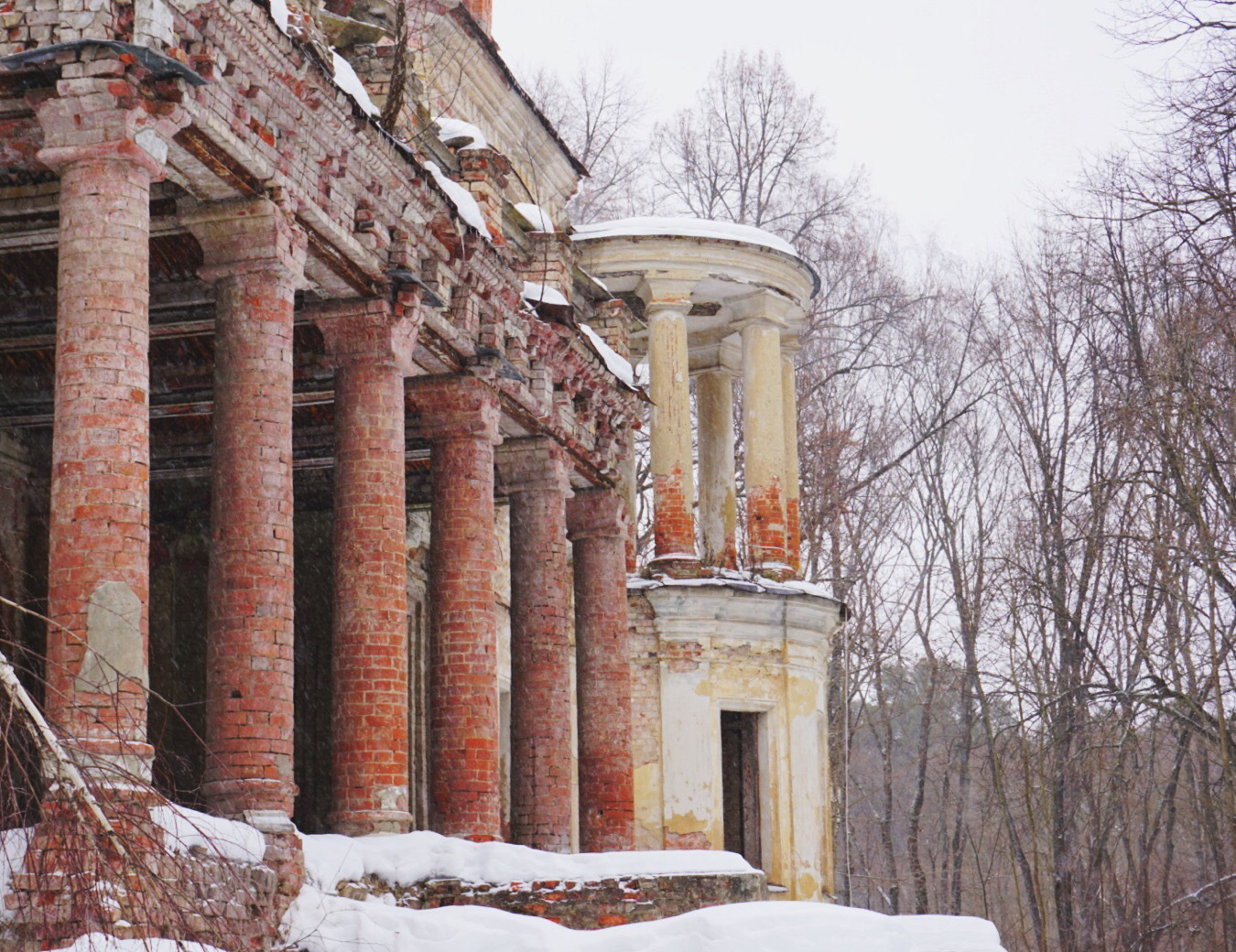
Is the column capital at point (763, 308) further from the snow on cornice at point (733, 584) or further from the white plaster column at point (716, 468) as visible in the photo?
the snow on cornice at point (733, 584)

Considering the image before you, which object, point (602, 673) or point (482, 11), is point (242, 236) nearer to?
point (602, 673)

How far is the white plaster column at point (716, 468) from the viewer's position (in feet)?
85.1

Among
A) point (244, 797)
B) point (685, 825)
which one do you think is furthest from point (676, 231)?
point (244, 797)

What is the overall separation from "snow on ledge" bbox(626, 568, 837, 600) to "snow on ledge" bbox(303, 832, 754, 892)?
352 inches

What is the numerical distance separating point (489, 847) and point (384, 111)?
5.60m

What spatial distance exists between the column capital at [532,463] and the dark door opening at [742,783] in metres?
7.65

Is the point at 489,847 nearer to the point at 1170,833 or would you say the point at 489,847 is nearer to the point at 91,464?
the point at 91,464

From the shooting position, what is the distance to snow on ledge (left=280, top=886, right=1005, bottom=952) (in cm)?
902

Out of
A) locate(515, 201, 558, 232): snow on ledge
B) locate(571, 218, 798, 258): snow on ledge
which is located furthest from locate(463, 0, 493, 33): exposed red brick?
locate(515, 201, 558, 232): snow on ledge

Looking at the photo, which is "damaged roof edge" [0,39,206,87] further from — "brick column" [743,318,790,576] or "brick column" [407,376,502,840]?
"brick column" [743,318,790,576]

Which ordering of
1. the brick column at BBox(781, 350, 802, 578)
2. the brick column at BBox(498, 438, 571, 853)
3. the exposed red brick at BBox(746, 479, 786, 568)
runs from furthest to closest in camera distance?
the brick column at BBox(781, 350, 802, 578) < the exposed red brick at BBox(746, 479, 786, 568) < the brick column at BBox(498, 438, 571, 853)

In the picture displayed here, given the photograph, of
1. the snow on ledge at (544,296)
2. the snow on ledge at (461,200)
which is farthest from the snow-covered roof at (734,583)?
the snow on ledge at (461,200)

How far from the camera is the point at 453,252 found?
45.1ft

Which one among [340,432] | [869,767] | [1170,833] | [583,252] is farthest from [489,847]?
[869,767]
